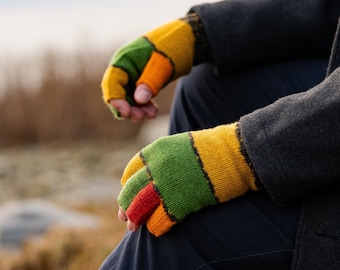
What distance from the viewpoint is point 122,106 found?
73.5 inches

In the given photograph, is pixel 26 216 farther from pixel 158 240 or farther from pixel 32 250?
pixel 158 240

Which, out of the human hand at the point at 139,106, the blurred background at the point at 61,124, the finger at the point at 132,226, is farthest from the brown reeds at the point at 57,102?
the finger at the point at 132,226

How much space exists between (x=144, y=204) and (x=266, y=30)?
69 centimetres

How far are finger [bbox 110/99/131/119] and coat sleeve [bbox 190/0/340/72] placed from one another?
0.81 ft

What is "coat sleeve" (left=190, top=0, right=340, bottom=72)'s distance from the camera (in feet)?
6.09

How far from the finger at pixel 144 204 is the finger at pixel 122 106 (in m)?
0.48

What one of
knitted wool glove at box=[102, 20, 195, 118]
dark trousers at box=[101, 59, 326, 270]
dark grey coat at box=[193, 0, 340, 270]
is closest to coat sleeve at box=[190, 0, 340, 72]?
knitted wool glove at box=[102, 20, 195, 118]

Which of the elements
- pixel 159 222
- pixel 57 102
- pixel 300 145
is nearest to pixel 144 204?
pixel 159 222

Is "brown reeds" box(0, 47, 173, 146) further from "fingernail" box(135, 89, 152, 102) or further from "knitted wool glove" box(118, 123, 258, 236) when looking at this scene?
"knitted wool glove" box(118, 123, 258, 236)

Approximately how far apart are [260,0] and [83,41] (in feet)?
25.9

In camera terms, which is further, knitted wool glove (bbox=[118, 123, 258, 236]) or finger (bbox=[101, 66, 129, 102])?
finger (bbox=[101, 66, 129, 102])

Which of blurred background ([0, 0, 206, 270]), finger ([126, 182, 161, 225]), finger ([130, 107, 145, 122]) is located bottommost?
blurred background ([0, 0, 206, 270])

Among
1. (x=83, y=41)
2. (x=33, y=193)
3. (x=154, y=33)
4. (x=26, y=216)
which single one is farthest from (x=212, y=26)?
(x=83, y=41)

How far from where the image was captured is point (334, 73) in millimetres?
1380
